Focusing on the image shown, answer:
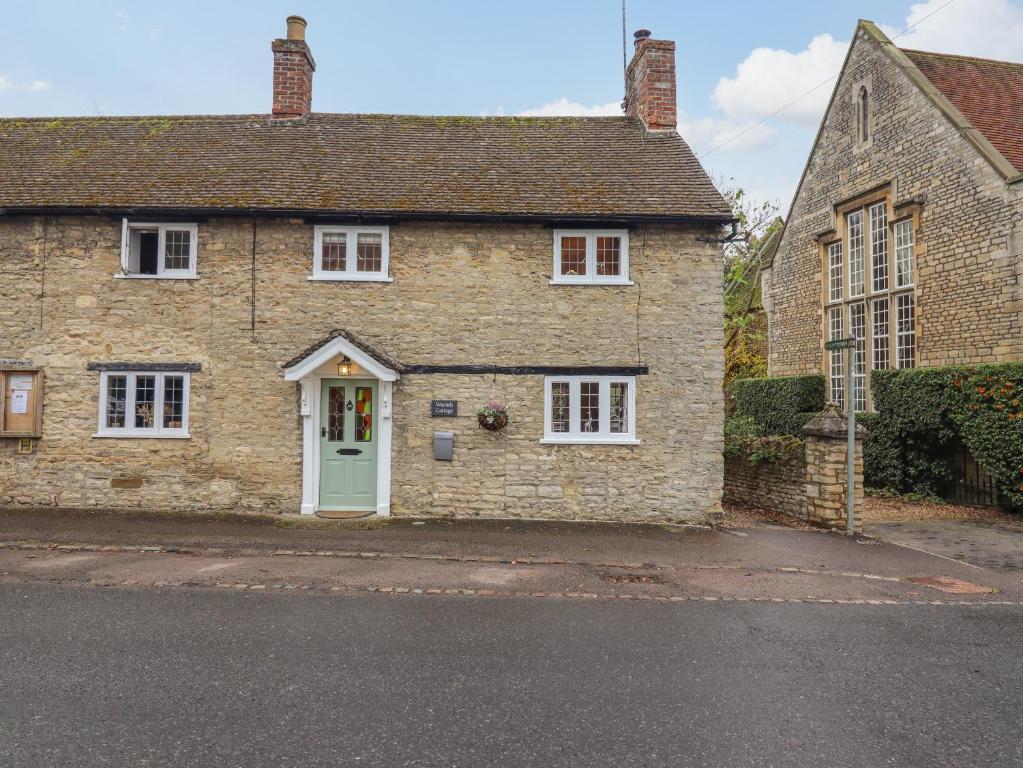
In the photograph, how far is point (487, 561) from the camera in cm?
853

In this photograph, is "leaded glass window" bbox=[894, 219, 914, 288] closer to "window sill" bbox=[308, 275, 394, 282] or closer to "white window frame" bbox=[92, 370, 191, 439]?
"window sill" bbox=[308, 275, 394, 282]

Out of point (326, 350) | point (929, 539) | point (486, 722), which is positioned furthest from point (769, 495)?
point (486, 722)

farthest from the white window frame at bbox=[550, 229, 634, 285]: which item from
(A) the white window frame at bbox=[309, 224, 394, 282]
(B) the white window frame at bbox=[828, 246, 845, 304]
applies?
(B) the white window frame at bbox=[828, 246, 845, 304]

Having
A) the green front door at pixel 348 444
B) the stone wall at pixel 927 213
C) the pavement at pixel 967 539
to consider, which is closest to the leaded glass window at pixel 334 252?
the green front door at pixel 348 444

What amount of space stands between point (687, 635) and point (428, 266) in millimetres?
7867

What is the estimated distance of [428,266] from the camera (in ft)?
37.7

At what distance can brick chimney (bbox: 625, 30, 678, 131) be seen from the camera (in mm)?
13430

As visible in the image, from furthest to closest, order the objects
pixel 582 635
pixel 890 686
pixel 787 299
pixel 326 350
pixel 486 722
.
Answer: pixel 787 299 → pixel 326 350 → pixel 582 635 → pixel 890 686 → pixel 486 722

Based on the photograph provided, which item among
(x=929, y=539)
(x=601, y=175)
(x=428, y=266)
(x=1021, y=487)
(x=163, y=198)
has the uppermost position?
(x=601, y=175)

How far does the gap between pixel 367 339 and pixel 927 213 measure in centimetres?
1406

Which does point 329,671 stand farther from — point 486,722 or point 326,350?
point 326,350

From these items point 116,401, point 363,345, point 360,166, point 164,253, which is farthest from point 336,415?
point 360,166

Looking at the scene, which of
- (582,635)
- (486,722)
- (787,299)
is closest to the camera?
(486,722)

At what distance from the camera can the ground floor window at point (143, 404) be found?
11281 millimetres
